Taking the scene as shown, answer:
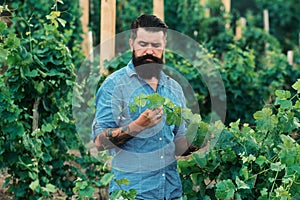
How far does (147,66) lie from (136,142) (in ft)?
1.09

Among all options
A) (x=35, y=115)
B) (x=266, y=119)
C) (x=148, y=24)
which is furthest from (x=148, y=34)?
(x=35, y=115)

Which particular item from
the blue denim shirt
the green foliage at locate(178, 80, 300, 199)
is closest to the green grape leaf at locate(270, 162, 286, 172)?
the green foliage at locate(178, 80, 300, 199)

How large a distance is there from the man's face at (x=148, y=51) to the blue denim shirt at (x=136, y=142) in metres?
0.05

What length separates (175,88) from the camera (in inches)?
131

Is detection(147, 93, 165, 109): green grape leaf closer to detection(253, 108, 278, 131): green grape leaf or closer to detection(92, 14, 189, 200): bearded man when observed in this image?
detection(92, 14, 189, 200): bearded man

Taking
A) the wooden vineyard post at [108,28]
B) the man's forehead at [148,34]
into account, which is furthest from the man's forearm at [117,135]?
the wooden vineyard post at [108,28]

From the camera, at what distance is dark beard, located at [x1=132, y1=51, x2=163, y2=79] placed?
3162 mm

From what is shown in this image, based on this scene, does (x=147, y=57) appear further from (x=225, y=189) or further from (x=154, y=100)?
(x=225, y=189)

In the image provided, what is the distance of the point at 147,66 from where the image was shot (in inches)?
125

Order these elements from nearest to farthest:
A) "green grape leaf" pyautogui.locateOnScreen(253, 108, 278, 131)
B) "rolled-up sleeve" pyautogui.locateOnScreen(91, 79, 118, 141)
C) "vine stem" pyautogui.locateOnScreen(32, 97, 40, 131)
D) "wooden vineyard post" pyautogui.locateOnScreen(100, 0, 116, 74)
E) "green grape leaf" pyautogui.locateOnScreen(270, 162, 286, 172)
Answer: "rolled-up sleeve" pyautogui.locateOnScreen(91, 79, 118, 141) → "green grape leaf" pyautogui.locateOnScreen(270, 162, 286, 172) → "green grape leaf" pyautogui.locateOnScreen(253, 108, 278, 131) → "vine stem" pyautogui.locateOnScreen(32, 97, 40, 131) → "wooden vineyard post" pyautogui.locateOnScreen(100, 0, 116, 74)

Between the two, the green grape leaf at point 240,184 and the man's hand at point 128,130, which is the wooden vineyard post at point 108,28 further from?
the man's hand at point 128,130

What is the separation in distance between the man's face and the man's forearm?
0.99 feet

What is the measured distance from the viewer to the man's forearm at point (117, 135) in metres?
3.02

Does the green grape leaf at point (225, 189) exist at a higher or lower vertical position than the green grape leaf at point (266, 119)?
lower
